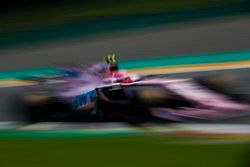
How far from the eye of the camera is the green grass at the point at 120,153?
336 centimetres

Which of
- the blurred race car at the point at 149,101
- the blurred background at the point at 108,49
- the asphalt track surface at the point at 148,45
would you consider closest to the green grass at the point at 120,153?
the blurred background at the point at 108,49

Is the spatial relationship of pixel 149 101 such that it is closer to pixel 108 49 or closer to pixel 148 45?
pixel 148 45

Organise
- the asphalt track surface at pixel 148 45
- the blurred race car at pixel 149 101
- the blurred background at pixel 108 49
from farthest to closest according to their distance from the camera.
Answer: the asphalt track surface at pixel 148 45
the blurred race car at pixel 149 101
the blurred background at pixel 108 49

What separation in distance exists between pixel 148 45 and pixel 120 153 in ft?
9.47

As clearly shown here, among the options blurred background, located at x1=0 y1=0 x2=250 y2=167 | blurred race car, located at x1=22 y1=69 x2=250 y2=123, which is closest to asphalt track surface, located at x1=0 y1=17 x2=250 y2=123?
blurred background, located at x1=0 y1=0 x2=250 y2=167

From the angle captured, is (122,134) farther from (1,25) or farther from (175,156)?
(1,25)

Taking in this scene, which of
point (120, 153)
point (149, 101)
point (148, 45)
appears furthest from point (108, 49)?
point (120, 153)

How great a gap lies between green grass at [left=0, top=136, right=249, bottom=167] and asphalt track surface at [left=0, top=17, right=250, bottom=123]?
94.9 inches

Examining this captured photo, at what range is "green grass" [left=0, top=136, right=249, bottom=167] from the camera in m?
3.36

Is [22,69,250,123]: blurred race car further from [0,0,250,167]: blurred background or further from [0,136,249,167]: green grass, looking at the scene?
[0,136,249,167]: green grass

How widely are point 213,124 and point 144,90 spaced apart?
494 mm

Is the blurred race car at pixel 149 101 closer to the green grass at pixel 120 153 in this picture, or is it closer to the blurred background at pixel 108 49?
the blurred background at pixel 108 49

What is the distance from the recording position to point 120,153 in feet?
11.9

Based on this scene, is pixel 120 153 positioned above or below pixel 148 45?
below
